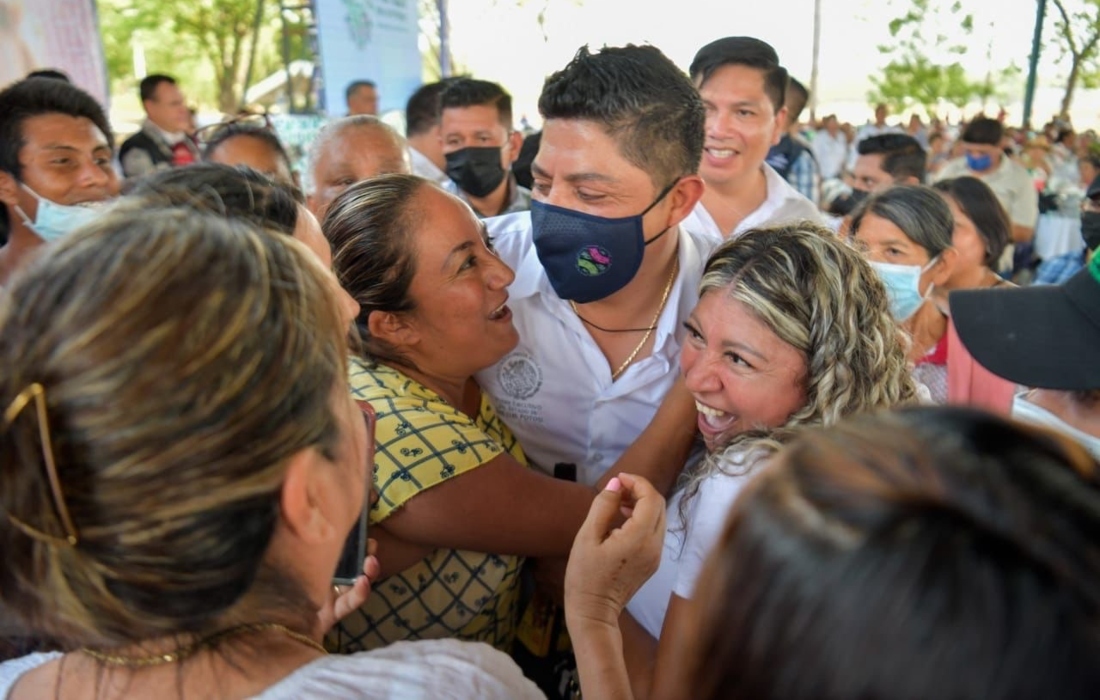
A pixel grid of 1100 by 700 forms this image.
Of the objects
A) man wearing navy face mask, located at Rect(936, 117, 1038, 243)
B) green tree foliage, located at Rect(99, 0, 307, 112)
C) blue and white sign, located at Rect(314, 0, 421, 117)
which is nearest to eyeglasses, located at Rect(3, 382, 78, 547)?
man wearing navy face mask, located at Rect(936, 117, 1038, 243)

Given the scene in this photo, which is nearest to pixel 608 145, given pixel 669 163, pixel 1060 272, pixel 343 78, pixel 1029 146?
pixel 669 163

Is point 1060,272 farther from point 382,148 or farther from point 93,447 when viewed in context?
point 93,447

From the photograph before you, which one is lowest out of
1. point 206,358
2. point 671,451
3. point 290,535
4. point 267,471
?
point 671,451

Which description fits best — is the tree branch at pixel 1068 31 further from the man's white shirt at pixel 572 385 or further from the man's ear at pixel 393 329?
the man's ear at pixel 393 329

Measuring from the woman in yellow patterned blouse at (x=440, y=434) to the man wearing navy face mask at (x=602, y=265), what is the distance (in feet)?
0.79

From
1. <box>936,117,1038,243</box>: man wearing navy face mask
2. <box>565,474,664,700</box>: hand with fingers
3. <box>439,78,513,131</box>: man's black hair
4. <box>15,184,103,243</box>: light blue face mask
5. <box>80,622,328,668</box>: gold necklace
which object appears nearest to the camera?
<box>80,622,328,668</box>: gold necklace

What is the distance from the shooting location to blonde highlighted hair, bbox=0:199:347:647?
2.66 ft

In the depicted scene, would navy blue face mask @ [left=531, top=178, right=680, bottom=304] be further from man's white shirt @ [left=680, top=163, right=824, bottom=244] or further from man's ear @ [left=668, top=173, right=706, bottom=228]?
man's white shirt @ [left=680, top=163, right=824, bottom=244]

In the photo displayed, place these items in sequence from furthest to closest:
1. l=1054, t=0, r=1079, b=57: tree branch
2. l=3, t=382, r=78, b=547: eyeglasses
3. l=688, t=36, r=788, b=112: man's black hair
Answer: l=1054, t=0, r=1079, b=57: tree branch, l=688, t=36, r=788, b=112: man's black hair, l=3, t=382, r=78, b=547: eyeglasses

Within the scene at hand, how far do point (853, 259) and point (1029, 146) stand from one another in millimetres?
10426

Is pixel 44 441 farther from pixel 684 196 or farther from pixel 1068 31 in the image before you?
pixel 1068 31

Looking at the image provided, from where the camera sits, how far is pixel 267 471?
0.90 m

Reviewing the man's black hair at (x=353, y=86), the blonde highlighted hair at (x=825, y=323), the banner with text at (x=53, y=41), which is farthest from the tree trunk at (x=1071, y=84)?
the blonde highlighted hair at (x=825, y=323)

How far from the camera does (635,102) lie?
2.27 meters
